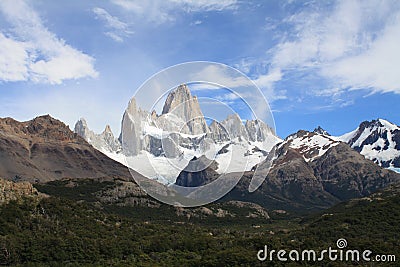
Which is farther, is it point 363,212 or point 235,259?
point 363,212

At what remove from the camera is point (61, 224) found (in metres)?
143

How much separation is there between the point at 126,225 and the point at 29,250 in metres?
52.5

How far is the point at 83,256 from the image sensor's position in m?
123

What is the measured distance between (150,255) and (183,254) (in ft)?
29.3

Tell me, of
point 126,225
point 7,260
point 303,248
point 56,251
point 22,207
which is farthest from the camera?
point 126,225

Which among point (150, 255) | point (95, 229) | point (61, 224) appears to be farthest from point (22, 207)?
point (150, 255)

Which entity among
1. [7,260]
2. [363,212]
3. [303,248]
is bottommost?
[7,260]

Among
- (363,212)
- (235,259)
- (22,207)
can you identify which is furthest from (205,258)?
(363,212)

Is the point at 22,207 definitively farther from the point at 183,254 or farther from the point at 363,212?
the point at 363,212

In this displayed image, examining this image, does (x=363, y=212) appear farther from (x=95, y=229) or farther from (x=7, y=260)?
(x=7, y=260)

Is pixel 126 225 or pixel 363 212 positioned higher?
pixel 363 212

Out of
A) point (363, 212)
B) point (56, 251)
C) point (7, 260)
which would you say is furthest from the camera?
point (363, 212)

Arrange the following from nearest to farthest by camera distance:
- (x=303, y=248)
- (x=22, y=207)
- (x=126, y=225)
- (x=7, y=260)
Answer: (x=7, y=260) → (x=303, y=248) → (x=22, y=207) → (x=126, y=225)

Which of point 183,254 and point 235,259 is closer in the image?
point 235,259
